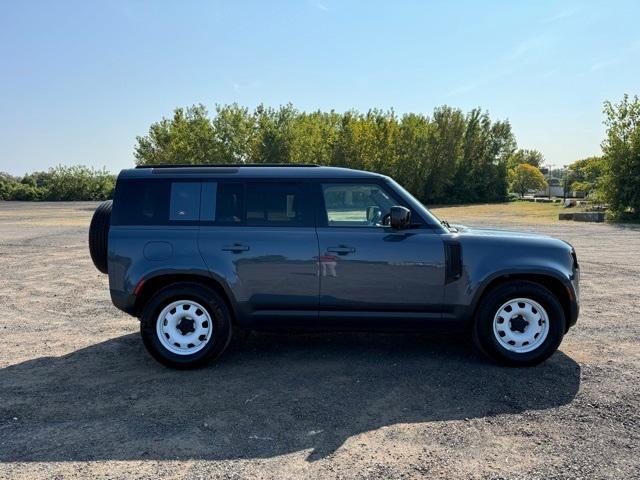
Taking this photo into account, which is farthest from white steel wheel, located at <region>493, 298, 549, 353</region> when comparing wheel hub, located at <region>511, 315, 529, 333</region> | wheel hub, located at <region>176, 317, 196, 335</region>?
wheel hub, located at <region>176, 317, 196, 335</region>

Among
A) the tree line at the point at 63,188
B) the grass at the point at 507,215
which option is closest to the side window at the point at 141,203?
the grass at the point at 507,215

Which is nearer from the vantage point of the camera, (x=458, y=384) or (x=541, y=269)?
(x=458, y=384)

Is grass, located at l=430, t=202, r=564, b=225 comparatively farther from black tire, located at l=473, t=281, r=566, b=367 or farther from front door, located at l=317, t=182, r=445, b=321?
front door, located at l=317, t=182, r=445, b=321

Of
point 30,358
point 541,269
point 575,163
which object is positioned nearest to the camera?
point 541,269

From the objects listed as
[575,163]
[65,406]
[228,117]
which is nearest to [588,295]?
[65,406]

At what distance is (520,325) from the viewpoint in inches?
197

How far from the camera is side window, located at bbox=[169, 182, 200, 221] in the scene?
16.5ft

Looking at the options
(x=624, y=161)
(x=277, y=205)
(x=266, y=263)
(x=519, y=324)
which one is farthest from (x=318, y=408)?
(x=624, y=161)

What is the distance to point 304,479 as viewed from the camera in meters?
3.11

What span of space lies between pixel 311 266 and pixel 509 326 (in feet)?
6.73

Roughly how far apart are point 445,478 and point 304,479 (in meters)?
0.87

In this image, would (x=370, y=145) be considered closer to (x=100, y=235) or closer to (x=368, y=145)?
(x=368, y=145)

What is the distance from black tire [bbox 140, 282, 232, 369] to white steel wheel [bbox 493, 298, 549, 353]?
8.91ft

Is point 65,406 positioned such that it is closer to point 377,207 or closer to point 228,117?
point 377,207
